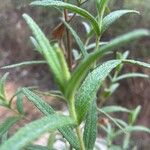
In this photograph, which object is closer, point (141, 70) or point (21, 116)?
point (21, 116)

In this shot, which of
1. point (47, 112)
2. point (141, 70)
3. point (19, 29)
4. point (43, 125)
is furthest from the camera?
point (19, 29)

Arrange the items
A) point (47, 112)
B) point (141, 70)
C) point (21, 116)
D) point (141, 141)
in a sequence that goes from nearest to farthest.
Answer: point (47, 112), point (21, 116), point (141, 141), point (141, 70)

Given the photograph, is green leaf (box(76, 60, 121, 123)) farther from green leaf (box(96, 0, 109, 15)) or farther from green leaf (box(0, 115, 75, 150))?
green leaf (box(96, 0, 109, 15))

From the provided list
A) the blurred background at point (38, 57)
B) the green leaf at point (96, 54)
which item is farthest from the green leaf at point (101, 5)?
the blurred background at point (38, 57)

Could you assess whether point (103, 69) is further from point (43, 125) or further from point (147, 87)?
point (147, 87)

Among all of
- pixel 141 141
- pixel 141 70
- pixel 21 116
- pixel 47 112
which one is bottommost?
pixel 141 141

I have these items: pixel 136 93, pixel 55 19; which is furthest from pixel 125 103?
pixel 55 19
